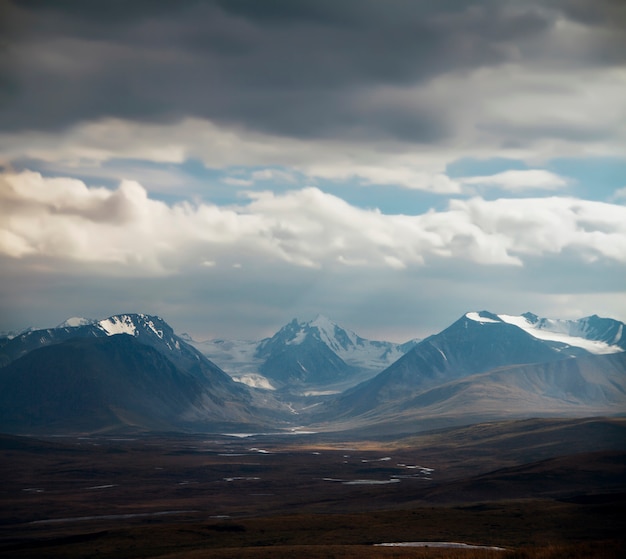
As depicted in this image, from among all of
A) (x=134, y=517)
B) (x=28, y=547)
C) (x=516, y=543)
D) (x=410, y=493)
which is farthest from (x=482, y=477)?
(x=28, y=547)

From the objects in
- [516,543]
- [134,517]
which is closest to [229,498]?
[134,517]

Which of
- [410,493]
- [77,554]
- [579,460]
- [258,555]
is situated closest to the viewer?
[258,555]

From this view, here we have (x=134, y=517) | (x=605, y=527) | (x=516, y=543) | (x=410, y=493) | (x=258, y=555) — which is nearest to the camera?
(x=258, y=555)

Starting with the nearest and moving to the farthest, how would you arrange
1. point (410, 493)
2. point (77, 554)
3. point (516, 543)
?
1. point (516, 543)
2. point (77, 554)
3. point (410, 493)

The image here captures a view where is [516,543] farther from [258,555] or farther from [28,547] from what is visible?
[28,547]

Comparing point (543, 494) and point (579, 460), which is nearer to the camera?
point (543, 494)

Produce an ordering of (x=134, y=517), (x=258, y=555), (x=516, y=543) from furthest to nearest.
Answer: (x=134, y=517)
(x=516, y=543)
(x=258, y=555)

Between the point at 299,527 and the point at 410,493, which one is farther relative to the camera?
the point at 410,493

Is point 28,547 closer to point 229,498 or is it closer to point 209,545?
point 209,545
